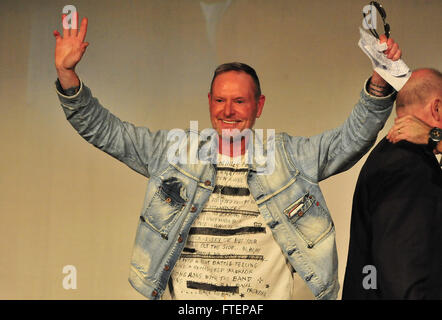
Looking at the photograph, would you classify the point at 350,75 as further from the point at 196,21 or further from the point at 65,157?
the point at 65,157

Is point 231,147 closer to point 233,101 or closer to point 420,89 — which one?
point 233,101

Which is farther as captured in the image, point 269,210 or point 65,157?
point 65,157

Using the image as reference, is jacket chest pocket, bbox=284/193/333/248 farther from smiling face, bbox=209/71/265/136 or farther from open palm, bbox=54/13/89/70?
open palm, bbox=54/13/89/70

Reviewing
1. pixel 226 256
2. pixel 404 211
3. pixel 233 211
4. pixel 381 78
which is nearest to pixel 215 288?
pixel 226 256

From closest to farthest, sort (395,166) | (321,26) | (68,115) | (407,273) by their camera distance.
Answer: (407,273) < (395,166) < (68,115) < (321,26)

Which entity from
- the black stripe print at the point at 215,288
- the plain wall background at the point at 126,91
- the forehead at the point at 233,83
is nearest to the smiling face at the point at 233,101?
the forehead at the point at 233,83

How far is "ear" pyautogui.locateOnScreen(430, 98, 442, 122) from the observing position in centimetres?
211

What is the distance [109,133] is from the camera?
235cm

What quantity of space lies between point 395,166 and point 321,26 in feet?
4.75

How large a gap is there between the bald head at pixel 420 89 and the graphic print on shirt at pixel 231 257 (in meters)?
0.61

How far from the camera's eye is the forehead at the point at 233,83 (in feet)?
7.88

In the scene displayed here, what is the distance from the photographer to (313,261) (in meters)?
2.29

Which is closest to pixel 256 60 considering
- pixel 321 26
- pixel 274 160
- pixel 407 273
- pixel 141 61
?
pixel 321 26

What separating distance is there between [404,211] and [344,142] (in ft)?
1.41
